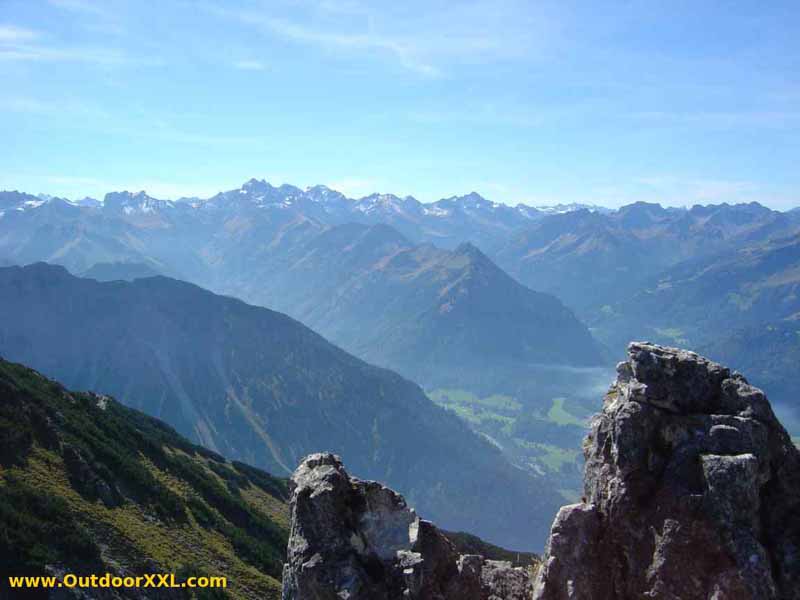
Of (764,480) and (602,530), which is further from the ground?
(764,480)

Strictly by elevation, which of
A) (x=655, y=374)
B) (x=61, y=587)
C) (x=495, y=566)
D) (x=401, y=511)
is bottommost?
(x=61, y=587)

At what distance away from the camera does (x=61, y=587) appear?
123 feet

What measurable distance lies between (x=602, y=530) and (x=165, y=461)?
242 feet

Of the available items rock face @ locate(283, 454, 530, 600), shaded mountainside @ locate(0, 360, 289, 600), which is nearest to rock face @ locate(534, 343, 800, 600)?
rock face @ locate(283, 454, 530, 600)

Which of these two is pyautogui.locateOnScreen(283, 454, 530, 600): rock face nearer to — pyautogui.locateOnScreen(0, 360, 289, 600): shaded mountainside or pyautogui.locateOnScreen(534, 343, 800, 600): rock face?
pyautogui.locateOnScreen(534, 343, 800, 600): rock face

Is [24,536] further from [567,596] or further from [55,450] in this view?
[567,596]

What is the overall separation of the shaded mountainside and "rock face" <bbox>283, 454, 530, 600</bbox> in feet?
84.2

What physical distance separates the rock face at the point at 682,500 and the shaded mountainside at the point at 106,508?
33817mm

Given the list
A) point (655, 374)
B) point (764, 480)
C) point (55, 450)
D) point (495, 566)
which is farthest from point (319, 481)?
point (55, 450)

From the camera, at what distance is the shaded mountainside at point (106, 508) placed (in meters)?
42.0

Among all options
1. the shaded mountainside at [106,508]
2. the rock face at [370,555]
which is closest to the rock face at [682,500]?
the rock face at [370,555]

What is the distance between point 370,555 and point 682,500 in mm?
9758

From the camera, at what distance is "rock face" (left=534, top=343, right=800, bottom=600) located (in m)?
16.6

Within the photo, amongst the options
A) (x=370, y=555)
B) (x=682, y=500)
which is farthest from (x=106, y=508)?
(x=682, y=500)
